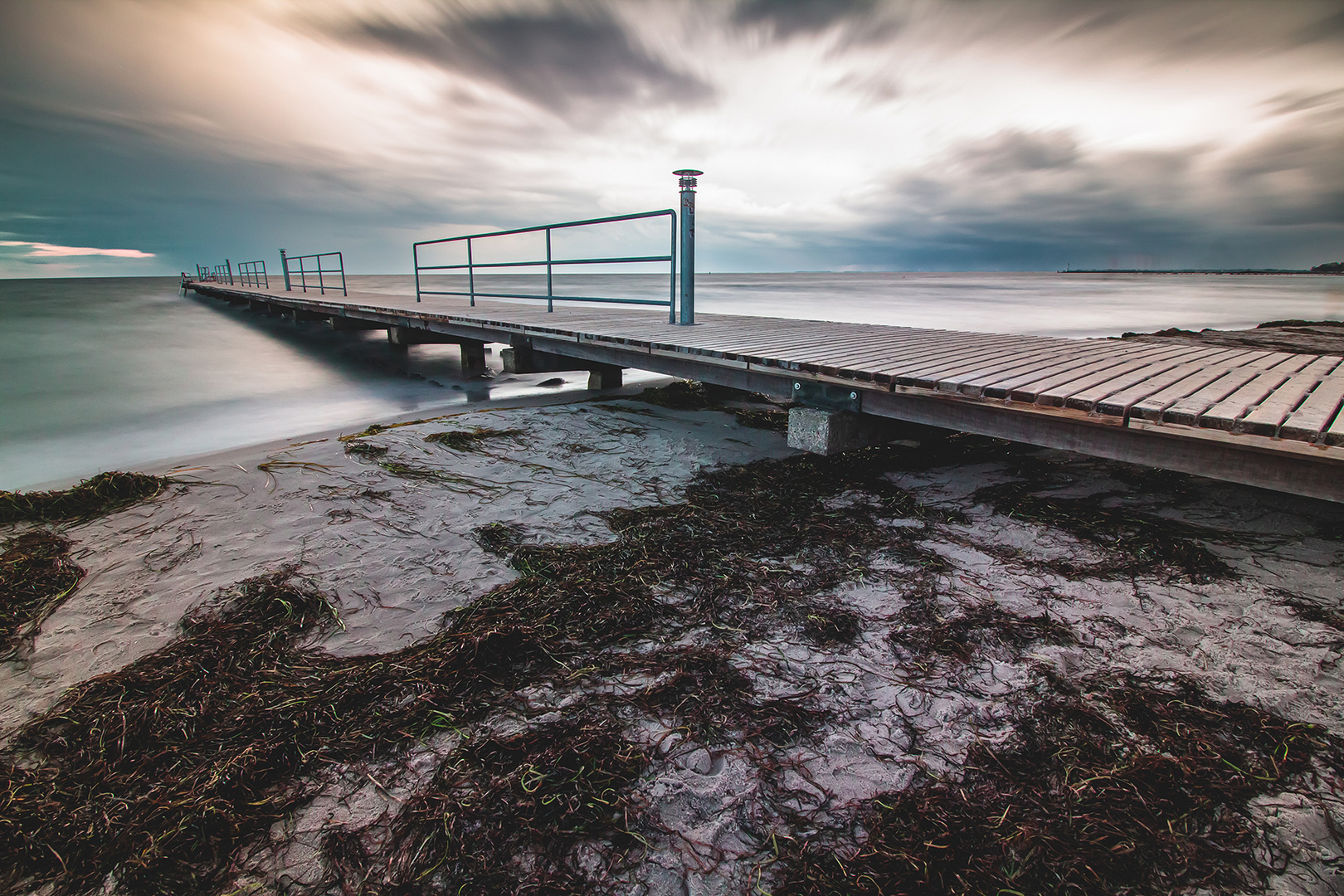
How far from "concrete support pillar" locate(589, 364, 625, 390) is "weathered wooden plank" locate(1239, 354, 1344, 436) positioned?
220 inches

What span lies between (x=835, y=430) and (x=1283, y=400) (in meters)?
1.89

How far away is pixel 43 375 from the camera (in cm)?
999

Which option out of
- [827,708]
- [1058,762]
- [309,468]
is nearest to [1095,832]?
[1058,762]

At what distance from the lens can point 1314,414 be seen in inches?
88.1

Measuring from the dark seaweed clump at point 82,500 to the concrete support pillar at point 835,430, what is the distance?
368cm

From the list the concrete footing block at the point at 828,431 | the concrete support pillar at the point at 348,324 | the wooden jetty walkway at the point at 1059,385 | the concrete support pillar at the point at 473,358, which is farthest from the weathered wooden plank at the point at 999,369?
the concrete support pillar at the point at 348,324

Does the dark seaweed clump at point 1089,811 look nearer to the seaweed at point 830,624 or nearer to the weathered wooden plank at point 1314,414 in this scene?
the seaweed at point 830,624

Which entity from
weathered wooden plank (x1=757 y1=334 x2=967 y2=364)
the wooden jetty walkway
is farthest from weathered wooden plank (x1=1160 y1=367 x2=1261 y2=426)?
weathered wooden plank (x1=757 y1=334 x2=967 y2=364)

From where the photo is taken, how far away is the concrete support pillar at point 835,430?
3.59 meters

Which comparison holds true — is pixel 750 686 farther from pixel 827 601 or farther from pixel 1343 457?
pixel 1343 457

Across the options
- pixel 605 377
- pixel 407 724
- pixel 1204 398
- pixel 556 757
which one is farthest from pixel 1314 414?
pixel 605 377

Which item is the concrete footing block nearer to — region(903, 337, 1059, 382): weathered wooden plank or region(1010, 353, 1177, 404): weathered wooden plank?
region(903, 337, 1059, 382): weathered wooden plank

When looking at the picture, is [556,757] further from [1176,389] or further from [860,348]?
[860,348]

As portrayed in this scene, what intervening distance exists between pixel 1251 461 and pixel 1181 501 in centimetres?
110
